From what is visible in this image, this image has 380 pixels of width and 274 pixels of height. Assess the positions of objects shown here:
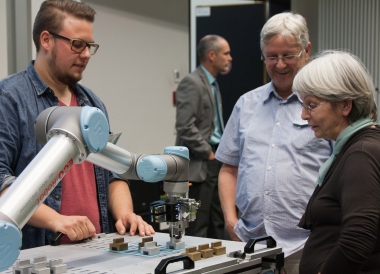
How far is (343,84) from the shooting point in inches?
63.9

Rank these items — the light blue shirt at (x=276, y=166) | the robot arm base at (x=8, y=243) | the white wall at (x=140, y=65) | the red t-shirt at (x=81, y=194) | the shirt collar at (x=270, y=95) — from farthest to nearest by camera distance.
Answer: the white wall at (x=140, y=65) → the shirt collar at (x=270, y=95) → the light blue shirt at (x=276, y=166) → the red t-shirt at (x=81, y=194) → the robot arm base at (x=8, y=243)

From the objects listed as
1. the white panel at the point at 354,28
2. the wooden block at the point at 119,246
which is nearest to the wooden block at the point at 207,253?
the wooden block at the point at 119,246

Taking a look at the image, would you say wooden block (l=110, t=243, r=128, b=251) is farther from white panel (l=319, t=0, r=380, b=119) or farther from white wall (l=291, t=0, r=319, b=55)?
white wall (l=291, t=0, r=319, b=55)

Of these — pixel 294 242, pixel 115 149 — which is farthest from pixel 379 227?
pixel 115 149

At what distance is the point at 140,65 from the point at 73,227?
266 cm

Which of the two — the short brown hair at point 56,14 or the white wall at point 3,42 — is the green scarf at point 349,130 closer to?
the short brown hair at point 56,14

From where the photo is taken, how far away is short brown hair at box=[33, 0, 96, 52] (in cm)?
199

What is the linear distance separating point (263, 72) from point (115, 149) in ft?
15.5

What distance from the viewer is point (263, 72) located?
6023 millimetres

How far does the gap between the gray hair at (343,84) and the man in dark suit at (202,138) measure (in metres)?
2.74

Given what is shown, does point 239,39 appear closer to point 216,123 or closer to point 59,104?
point 216,123

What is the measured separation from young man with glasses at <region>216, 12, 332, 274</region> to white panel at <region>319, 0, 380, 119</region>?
400 cm

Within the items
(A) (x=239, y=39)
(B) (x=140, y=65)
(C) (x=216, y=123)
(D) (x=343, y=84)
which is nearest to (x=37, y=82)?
(D) (x=343, y=84)

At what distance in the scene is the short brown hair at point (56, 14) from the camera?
199 centimetres
